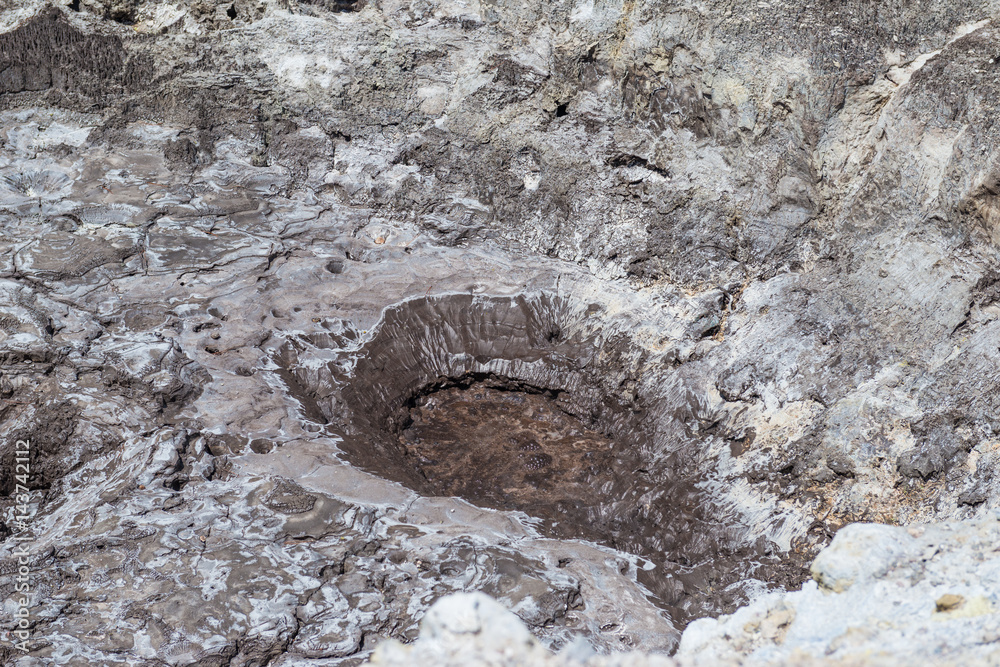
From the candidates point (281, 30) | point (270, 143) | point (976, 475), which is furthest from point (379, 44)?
point (976, 475)

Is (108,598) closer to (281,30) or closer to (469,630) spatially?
(469,630)

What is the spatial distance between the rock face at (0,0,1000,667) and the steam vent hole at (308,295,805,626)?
0.02 meters

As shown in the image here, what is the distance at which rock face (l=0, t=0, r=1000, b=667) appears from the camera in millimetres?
3672

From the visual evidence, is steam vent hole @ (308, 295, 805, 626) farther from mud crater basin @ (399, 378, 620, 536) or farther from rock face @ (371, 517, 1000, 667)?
rock face @ (371, 517, 1000, 667)

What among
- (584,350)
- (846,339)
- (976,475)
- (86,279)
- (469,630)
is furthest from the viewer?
(584,350)

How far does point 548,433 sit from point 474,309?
3.28 ft

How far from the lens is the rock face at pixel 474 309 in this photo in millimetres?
3672

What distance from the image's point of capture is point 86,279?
4891 millimetres

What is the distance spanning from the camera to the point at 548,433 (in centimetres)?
500

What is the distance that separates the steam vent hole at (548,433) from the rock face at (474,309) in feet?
0.08

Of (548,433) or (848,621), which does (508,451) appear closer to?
(548,433)

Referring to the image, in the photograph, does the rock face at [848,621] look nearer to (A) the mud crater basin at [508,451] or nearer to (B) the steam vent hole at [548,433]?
(B) the steam vent hole at [548,433]

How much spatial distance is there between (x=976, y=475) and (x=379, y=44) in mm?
4883

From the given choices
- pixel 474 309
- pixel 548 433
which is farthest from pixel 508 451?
pixel 474 309
